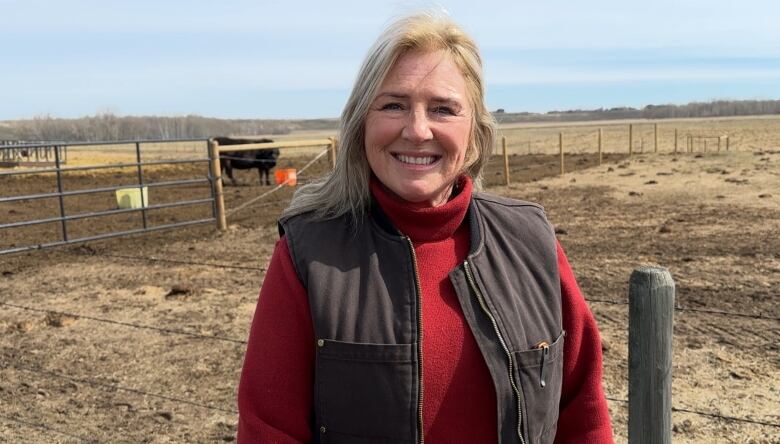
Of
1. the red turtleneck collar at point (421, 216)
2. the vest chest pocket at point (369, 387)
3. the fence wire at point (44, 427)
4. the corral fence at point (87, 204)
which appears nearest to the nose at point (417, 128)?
the red turtleneck collar at point (421, 216)

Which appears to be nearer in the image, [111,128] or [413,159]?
[413,159]

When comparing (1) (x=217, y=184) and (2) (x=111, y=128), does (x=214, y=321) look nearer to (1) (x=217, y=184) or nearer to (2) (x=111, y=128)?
(1) (x=217, y=184)

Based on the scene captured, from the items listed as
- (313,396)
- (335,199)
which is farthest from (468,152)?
(313,396)

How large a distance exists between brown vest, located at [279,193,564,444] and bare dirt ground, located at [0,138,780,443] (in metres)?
2.20

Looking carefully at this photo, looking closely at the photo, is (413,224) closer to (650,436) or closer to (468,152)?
(468,152)

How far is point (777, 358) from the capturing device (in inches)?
164

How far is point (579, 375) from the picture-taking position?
5.16 feet

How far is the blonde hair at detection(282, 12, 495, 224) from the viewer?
138 cm

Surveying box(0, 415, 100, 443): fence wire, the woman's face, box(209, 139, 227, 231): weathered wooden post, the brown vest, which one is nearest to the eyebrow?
the woman's face

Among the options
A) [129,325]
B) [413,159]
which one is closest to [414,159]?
[413,159]

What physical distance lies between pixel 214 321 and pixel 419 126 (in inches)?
160

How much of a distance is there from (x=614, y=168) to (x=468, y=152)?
17.4 meters

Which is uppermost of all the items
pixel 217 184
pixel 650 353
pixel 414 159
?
pixel 414 159

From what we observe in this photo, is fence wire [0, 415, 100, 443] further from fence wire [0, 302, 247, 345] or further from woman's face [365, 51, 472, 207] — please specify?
woman's face [365, 51, 472, 207]
